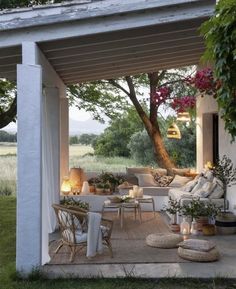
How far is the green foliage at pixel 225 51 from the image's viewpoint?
3.11 m

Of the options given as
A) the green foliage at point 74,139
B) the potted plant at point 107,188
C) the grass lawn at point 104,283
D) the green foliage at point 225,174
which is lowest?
the grass lawn at point 104,283

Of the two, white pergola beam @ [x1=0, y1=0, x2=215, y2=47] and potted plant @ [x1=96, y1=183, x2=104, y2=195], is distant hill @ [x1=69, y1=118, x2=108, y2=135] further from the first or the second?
white pergola beam @ [x1=0, y1=0, x2=215, y2=47]

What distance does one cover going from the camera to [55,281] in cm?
542

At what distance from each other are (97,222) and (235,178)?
11.4 ft

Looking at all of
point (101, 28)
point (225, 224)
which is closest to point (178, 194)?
point (225, 224)

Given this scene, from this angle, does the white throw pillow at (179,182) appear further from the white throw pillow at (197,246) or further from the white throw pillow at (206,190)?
the white throw pillow at (197,246)

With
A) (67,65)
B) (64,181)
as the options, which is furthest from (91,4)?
(64,181)

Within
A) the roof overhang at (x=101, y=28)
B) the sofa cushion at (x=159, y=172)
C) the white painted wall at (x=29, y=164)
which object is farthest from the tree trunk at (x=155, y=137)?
the white painted wall at (x=29, y=164)

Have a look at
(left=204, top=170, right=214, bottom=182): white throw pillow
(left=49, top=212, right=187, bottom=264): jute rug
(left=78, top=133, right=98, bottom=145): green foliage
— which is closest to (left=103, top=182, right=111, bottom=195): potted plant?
(left=49, top=212, right=187, bottom=264): jute rug

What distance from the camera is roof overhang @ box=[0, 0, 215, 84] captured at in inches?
213

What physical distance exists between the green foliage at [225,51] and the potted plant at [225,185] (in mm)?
5306

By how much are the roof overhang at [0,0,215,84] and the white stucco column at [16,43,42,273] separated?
11.0 inches

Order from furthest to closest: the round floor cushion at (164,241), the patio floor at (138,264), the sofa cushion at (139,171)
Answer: the sofa cushion at (139,171), the round floor cushion at (164,241), the patio floor at (138,264)

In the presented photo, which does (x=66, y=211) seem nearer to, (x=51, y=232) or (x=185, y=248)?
(x=185, y=248)
